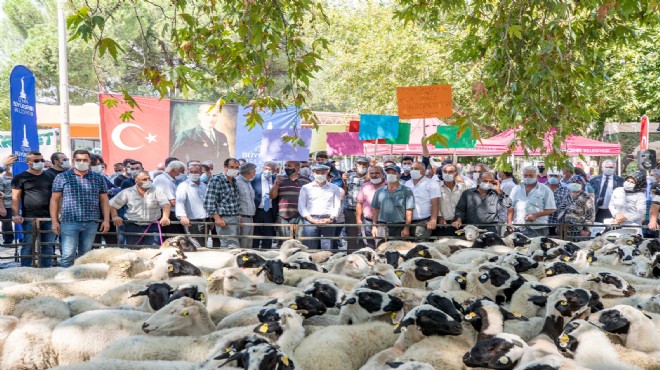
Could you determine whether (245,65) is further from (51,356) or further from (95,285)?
(51,356)

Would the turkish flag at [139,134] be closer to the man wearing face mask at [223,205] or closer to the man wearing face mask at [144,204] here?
the man wearing face mask at [144,204]

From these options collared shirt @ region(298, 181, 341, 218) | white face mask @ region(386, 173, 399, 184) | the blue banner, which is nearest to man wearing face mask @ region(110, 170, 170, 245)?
collared shirt @ region(298, 181, 341, 218)

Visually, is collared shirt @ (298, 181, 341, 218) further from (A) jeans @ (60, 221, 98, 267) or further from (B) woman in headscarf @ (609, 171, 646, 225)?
(B) woman in headscarf @ (609, 171, 646, 225)

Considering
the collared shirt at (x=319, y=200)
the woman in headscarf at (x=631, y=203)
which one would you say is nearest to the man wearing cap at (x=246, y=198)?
the collared shirt at (x=319, y=200)

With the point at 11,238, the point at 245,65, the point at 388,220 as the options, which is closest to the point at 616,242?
the point at 388,220

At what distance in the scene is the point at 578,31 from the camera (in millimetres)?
6836

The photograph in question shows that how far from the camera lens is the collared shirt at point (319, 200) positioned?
10.5 meters

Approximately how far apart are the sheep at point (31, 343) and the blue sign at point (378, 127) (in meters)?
9.34

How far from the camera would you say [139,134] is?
17.5 meters

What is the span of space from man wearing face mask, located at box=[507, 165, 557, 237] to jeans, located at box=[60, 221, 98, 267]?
6.30 m

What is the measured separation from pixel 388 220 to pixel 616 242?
3.21 m

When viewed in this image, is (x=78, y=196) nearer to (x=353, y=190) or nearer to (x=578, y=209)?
(x=353, y=190)

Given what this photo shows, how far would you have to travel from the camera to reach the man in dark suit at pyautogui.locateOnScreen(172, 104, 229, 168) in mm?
18328

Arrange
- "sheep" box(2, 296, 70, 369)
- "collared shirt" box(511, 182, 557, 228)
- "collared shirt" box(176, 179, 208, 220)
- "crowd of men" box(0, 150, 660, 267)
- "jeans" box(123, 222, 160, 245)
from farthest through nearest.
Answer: "collared shirt" box(511, 182, 557, 228)
"collared shirt" box(176, 179, 208, 220)
"jeans" box(123, 222, 160, 245)
"crowd of men" box(0, 150, 660, 267)
"sheep" box(2, 296, 70, 369)
